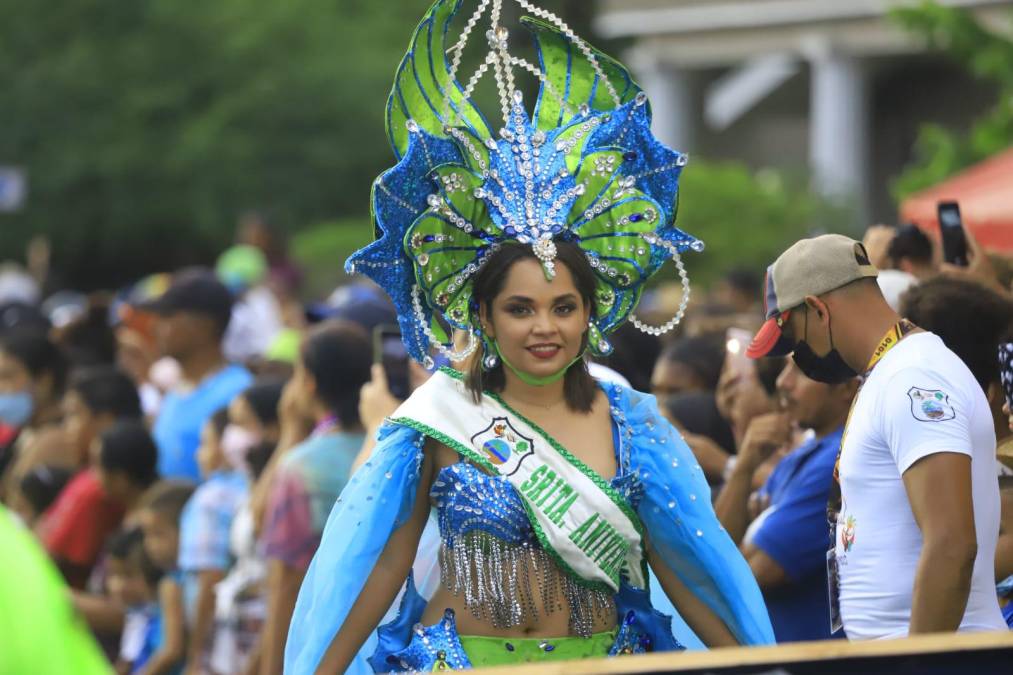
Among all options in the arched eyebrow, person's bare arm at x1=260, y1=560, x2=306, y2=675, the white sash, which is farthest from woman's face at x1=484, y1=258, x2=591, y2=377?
person's bare arm at x1=260, y1=560, x2=306, y2=675

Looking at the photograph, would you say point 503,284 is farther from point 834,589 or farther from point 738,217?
point 738,217

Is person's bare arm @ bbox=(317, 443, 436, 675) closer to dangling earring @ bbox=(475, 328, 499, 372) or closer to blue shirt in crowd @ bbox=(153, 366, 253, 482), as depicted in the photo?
dangling earring @ bbox=(475, 328, 499, 372)

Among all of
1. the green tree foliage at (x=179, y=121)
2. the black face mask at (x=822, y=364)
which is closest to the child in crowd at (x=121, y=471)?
the black face mask at (x=822, y=364)

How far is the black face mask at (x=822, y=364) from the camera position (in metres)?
4.57

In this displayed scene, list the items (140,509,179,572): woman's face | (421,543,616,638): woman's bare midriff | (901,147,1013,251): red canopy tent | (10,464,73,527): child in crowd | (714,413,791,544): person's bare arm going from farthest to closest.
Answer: (10,464,73,527): child in crowd, (901,147,1013,251): red canopy tent, (140,509,179,572): woman's face, (714,413,791,544): person's bare arm, (421,543,616,638): woman's bare midriff

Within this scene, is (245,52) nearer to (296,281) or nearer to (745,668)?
(296,281)

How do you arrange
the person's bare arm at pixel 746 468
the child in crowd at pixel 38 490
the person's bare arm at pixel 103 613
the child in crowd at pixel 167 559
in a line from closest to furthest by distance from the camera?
1. the person's bare arm at pixel 746 468
2. the child in crowd at pixel 167 559
3. the person's bare arm at pixel 103 613
4. the child in crowd at pixel 38 490

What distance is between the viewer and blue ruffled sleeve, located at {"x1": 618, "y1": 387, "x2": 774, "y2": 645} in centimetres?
455

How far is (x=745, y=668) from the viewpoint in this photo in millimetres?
3080

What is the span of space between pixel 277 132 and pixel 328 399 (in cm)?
2083

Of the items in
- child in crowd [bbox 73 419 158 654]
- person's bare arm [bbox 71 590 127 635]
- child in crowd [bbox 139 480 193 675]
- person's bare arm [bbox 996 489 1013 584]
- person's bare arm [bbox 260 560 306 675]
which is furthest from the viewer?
child in crowd [bbox 73 419 158 654]

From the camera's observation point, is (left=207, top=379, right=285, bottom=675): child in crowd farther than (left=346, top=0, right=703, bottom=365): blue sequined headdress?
Yes

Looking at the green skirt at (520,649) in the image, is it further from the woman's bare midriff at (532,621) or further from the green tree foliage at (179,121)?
the green tree foliage at (179,121)

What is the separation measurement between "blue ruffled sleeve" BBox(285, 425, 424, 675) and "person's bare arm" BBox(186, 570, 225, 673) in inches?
106
